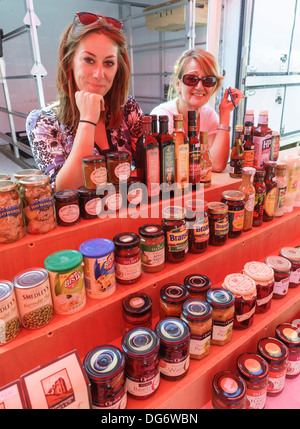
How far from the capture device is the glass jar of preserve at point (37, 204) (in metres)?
0.87

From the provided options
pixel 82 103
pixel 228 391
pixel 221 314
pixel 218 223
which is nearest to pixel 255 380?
pixel 228 391

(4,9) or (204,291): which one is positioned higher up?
(4,9)

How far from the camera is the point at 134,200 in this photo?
112 centimetres

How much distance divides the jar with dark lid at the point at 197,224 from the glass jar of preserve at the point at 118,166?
290 millimetres

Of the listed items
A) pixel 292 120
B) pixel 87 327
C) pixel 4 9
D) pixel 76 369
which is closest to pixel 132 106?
pixel 87 327

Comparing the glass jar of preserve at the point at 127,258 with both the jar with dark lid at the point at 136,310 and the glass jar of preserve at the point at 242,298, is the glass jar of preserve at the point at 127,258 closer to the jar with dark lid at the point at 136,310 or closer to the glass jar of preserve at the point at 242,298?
the jar with dark lid at the point at 136,310

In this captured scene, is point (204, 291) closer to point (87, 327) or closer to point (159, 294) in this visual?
point (159, 294)

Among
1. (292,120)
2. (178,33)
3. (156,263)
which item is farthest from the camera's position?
(178,33)

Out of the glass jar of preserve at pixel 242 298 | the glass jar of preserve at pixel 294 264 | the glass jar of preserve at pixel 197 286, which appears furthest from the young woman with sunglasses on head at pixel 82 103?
the glass jar of preserve at pixel 294 264

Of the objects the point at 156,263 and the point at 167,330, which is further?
the point at 156,263

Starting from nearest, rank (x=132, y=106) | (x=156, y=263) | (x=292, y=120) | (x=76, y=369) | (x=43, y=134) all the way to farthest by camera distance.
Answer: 1. (x=76, y=369)
2. (x=156, y=263)
3. (x=43, y=134)
4. (x=132, y=106)
5. (x=292, y=120)

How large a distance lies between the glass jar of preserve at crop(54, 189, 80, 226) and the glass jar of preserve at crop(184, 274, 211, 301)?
1.53 ft

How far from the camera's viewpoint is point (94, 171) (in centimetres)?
96

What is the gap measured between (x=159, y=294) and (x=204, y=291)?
6.5 inches
